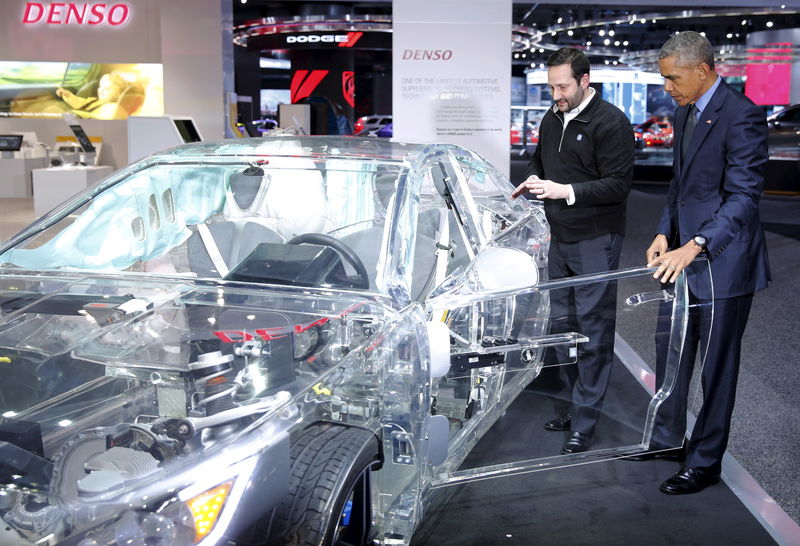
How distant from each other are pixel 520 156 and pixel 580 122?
19041 mm

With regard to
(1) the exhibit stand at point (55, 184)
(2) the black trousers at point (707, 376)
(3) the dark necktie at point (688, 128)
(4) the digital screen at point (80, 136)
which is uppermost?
(4) the digital screen at point (80, 136)

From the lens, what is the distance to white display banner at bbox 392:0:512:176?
6465mm

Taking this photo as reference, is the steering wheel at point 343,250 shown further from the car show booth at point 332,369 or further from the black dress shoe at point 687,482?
the black dress shoe at point 687,482

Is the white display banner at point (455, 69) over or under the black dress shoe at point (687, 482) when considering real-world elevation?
over

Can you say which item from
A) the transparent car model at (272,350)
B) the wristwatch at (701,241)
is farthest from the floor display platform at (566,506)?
the wristwatch at (701,241)

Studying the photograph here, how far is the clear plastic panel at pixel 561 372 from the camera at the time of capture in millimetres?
2578

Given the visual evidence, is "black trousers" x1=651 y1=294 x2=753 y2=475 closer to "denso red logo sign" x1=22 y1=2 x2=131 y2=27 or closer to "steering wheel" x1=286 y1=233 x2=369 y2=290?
"steering wheel" x1=286 y1=233 x2=369 y2=290

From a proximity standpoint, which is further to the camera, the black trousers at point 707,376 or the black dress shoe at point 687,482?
the black dress shoe at point 687,482

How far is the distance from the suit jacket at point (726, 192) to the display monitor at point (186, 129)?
6589 mm

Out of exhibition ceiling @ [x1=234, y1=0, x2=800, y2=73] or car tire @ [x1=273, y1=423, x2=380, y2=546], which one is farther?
exhibition ceiling @ [x1=234, y1=0, x2=800, y2=73]

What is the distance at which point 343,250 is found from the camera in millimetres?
2764

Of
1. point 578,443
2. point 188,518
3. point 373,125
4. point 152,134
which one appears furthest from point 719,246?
point 373,125

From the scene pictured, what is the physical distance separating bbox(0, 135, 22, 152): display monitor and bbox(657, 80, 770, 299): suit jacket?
1188cm

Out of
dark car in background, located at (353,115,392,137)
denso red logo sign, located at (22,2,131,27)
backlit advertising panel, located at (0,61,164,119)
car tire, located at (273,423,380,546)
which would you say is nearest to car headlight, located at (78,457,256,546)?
car tire, located at (273,423,380,546)
